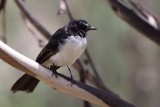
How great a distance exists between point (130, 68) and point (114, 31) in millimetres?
880

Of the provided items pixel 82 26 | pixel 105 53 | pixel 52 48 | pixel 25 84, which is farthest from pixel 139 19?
pixel 105 53

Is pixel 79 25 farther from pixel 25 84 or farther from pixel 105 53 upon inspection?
pixel 105 53

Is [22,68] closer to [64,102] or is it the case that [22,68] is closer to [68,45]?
[68,45]

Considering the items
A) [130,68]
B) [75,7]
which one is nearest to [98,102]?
[75,7]

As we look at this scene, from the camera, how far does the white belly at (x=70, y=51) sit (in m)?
3.84

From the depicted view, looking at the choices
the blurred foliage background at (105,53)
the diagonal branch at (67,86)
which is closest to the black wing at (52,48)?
the diagonal branch at (67,86)

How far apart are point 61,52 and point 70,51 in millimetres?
86

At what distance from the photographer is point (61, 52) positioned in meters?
3.91

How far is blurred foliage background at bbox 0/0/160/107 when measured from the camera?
26.2ft

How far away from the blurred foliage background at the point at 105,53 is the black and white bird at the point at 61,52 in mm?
3493

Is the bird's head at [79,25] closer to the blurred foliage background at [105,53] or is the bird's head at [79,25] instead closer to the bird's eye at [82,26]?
the bird's eye at [82,26]

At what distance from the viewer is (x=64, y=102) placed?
27.3 ft

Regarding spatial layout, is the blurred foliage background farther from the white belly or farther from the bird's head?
the white belly

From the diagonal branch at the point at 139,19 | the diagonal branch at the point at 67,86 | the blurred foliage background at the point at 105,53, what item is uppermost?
the diagonal branch at the point at 67,86
